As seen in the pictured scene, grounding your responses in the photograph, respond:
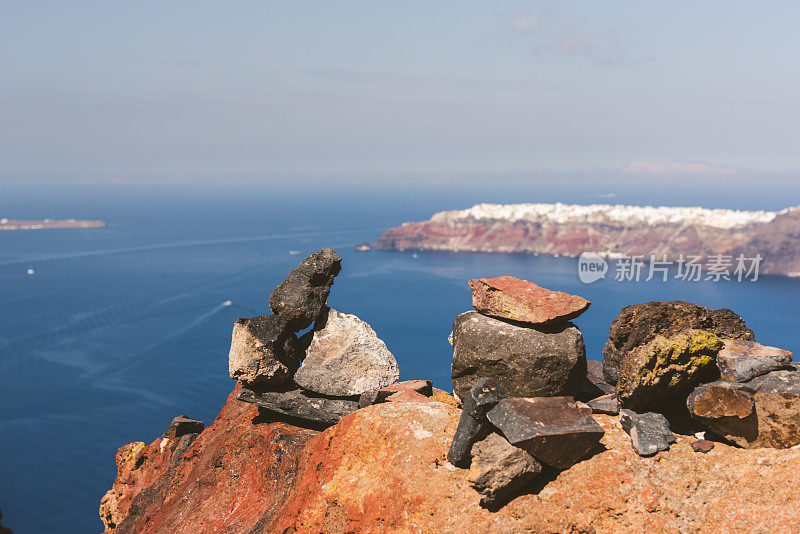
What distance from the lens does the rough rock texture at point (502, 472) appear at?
895 cm

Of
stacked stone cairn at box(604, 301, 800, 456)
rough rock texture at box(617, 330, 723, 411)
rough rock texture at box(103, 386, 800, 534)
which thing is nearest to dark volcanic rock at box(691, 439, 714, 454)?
stacked stone cairn at box(604, 301, 800, 456)

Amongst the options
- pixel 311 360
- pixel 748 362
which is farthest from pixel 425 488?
pixel 748 362

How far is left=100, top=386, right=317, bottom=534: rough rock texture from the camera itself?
12.2m

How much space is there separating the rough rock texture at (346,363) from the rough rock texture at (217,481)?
1.29 meters

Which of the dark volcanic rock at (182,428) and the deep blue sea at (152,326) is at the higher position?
the dark volcanic rock at (182,428)

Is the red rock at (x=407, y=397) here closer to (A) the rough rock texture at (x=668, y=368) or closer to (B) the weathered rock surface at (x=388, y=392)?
(B) the weathered rock surface at (x=388, y=392)

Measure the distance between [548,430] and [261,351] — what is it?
7577 millimetres

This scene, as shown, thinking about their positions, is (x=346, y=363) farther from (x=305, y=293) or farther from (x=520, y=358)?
(x=520, y=358)

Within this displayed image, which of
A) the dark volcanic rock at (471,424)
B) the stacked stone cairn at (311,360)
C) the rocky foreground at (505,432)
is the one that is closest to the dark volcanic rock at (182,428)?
the rocky foreground at (505,432)

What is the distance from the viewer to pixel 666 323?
12.0m

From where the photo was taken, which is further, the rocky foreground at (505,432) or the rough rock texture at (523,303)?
the rough rock texture at (523,303)

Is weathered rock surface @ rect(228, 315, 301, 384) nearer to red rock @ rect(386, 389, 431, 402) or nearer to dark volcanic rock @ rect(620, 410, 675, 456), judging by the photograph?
red rock @ rect(386, 389, 431, 402)

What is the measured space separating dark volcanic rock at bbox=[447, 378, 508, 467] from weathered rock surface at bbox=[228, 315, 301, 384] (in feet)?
18.9

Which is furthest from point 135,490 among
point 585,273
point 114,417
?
point 585,273
